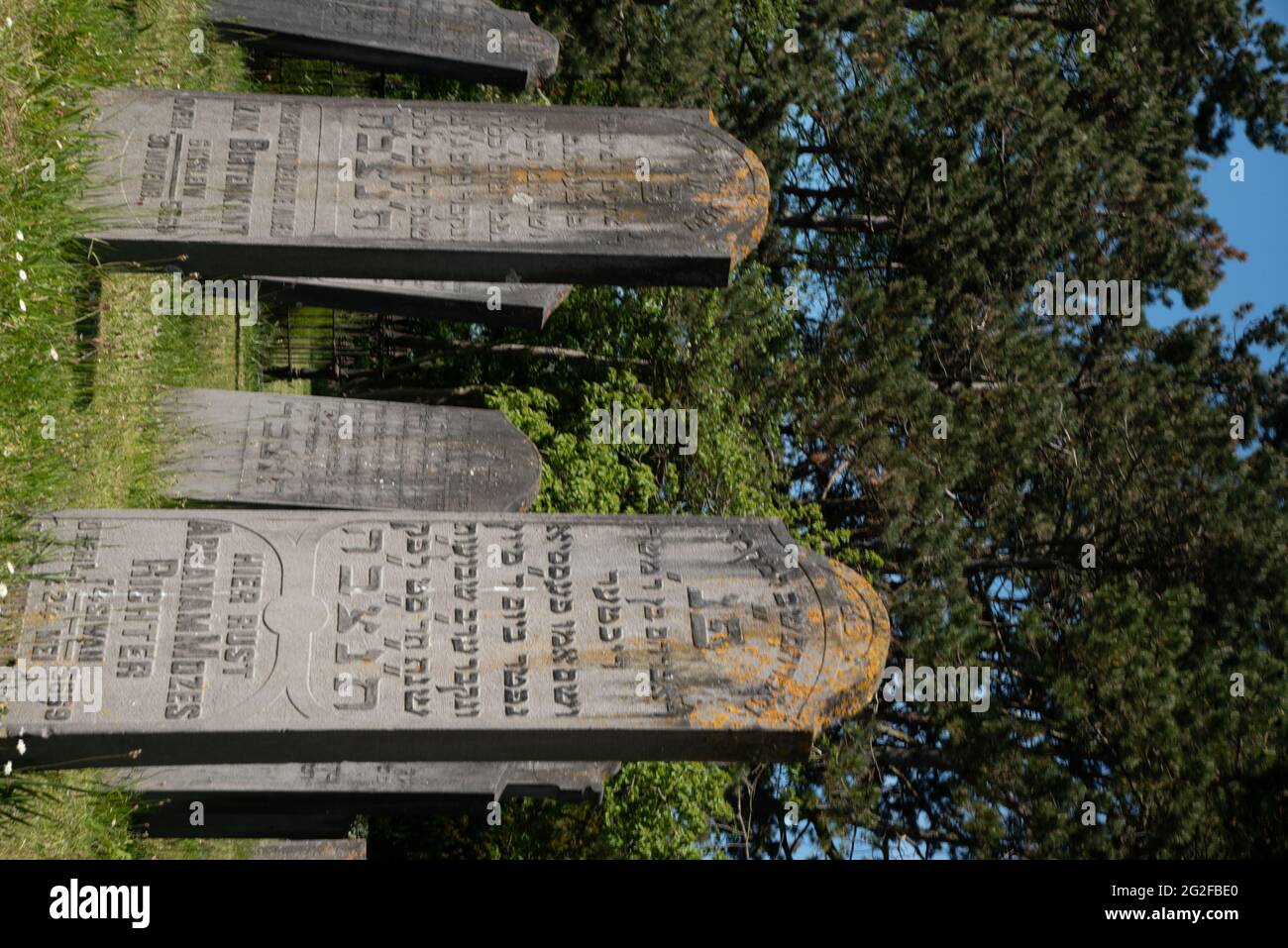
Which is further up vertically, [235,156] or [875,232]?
[235,156]

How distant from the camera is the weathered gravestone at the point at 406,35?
1080 cm

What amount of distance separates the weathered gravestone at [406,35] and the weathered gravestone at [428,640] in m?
6.14

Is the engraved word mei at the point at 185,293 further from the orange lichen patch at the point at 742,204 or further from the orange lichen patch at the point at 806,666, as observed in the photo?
the orange lichen patch at the point at 806,666

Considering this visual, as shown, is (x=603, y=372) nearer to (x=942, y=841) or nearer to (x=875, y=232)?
(x=875, y=232)

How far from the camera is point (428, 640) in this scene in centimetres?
597

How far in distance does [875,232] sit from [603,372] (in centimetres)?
450

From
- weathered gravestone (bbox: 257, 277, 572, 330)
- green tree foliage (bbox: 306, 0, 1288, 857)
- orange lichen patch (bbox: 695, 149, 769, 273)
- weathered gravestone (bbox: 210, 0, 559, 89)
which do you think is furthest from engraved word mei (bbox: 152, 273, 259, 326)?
green tree foliage (bbox: 306, 0, 1288, 857)

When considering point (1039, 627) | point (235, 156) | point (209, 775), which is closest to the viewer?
point (235, 156)

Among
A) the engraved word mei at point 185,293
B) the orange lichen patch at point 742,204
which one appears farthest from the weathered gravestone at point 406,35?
the orange lichen patch at point 742,204

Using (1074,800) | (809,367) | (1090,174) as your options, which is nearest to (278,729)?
(1074,800)

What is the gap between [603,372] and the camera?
1805 cm

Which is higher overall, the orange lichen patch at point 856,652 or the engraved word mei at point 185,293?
the engraved word mei at point 185,293

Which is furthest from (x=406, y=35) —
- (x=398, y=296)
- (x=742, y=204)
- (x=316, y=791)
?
(x=316, y=791)

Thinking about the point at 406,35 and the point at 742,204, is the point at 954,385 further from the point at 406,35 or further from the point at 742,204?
the point at 742,204
